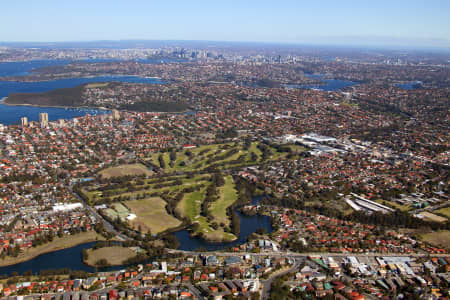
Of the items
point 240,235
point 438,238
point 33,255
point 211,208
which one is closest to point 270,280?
point 240,235

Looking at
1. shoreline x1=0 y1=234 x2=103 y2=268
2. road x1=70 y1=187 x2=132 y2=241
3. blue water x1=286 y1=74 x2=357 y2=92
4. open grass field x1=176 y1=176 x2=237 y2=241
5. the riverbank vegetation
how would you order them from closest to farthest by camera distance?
shoreline x1=0 y1=234 x2=103 y2=268 → road x1=70 y1=187 x2=132 y2=241 → open grass field x1=176 y1=176 x2=237 y2=241 → the riverbank vegetation → blue water x1=286 y1=74 x2=357 y2=92

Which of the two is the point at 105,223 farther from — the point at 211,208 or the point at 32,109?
the point at 32,109

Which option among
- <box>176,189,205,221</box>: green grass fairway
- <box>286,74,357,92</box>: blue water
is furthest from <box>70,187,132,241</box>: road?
<box>286,74,357,92</box>: blue water

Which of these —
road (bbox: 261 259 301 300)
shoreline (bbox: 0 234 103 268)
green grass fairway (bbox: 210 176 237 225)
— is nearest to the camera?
road (bbox: 261 259 301 300)

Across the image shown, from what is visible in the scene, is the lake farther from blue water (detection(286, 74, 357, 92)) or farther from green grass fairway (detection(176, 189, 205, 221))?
blue water (detection(286, 74, 357, 92))

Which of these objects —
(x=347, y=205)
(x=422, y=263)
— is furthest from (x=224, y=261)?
(x=347, y=205)

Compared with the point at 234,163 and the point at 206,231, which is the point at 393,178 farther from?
the point at 206,231

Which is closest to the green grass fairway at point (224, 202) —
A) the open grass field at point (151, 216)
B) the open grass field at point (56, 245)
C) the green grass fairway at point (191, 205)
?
the green grass fairway at point (191, 205)
